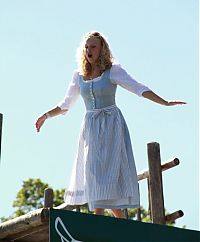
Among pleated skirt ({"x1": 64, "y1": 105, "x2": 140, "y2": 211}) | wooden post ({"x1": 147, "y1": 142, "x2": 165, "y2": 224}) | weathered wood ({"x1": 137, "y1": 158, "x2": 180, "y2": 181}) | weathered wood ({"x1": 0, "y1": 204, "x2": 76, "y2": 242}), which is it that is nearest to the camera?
weathered wood ({"x1": 0, "y1": 204, "x2": 76, "y2": 242})

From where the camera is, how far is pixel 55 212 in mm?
4020

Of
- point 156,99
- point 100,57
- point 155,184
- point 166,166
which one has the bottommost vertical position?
point 155,184

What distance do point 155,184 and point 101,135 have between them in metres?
0.99

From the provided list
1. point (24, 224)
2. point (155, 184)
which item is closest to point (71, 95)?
point (155, 184)

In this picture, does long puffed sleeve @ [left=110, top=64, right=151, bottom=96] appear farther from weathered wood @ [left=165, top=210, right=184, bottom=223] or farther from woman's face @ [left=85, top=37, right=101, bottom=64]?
weathered wood @ [left=165, top=210, right=184, bottom=223]

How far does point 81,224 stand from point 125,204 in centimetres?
137

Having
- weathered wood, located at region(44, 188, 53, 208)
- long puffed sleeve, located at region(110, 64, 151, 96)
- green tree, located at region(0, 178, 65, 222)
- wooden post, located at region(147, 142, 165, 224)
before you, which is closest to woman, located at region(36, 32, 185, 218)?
long puffed sleeve, located at region(110, 64, 151, 96)

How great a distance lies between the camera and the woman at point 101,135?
5.51 meters

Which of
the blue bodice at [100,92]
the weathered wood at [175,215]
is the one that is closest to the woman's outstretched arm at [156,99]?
the blue bodice at [100,92]

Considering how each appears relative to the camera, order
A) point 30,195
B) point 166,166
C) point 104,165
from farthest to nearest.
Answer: point 30,195
point 166,166
point 104,165

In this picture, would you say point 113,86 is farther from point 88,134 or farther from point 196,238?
point 196,238

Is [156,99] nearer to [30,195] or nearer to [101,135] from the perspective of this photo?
[101,135]

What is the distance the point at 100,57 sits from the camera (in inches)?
231

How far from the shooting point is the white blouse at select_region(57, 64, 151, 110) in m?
5.67
